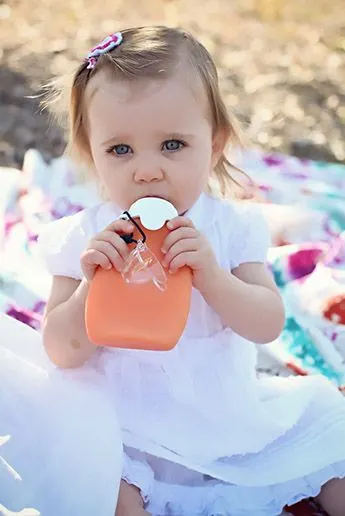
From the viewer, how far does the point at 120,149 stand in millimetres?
1387

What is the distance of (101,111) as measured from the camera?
138cm

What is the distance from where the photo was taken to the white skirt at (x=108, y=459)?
Result: 1367mm

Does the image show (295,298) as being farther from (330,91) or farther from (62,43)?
(62,43)

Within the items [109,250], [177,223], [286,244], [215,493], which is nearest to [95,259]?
[109,250]

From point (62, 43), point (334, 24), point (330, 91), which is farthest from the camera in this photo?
point (334, 24)

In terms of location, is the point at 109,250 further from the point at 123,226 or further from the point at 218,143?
the point at 218,143

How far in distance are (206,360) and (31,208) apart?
1.03m

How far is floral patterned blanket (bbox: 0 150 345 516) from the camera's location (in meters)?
1.93

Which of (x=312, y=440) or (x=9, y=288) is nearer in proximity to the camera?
(x=312, y=440)

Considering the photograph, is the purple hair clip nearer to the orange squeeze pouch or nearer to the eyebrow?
the eyebrow

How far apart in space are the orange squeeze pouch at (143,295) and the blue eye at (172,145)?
0.10 m

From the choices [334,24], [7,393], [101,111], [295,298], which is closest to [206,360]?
[7,393]

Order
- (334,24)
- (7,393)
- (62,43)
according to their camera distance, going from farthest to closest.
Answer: (334,24)
(62,43)
(7,393)

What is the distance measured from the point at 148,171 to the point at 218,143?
241mm
